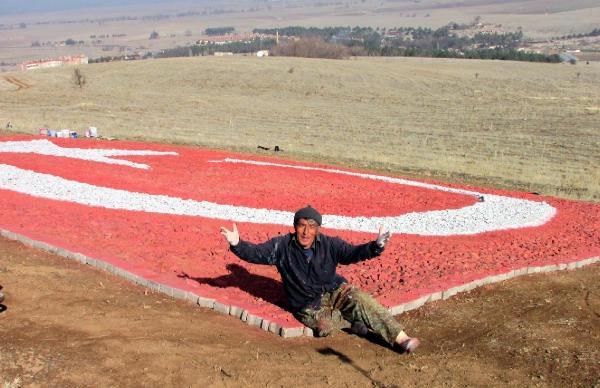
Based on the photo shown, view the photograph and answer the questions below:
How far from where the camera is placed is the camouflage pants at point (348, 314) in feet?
31.8

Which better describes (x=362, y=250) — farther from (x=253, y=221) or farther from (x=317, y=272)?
(x=253, y=221)

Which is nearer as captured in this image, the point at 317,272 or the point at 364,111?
the point at 317,272

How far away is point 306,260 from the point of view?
33.6 feet

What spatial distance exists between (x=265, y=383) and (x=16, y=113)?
188ft

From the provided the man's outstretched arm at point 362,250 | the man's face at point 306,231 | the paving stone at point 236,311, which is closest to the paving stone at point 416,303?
the man's outstretched arm at point 362,250

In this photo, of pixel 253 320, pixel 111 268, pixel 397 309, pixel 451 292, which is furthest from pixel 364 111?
pixel 253 320

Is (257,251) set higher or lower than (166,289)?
higher

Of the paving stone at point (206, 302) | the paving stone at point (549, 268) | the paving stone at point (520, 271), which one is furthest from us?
the paving stone at point (549, 268)

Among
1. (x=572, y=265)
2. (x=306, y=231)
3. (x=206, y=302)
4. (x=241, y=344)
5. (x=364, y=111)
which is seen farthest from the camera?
(x=364, y=111)

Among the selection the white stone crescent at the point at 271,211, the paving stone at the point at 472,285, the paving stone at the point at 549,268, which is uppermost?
the paving stone at the point at 472,285

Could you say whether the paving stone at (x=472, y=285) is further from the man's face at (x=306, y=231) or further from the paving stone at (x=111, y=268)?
the paving stone at (x=111, y=268)

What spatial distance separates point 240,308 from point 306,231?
5.76ft

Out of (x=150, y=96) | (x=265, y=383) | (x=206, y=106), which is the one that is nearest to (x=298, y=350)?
(x=265, y=383)

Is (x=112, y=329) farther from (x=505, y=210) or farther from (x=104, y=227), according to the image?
(x=505, y=210)
